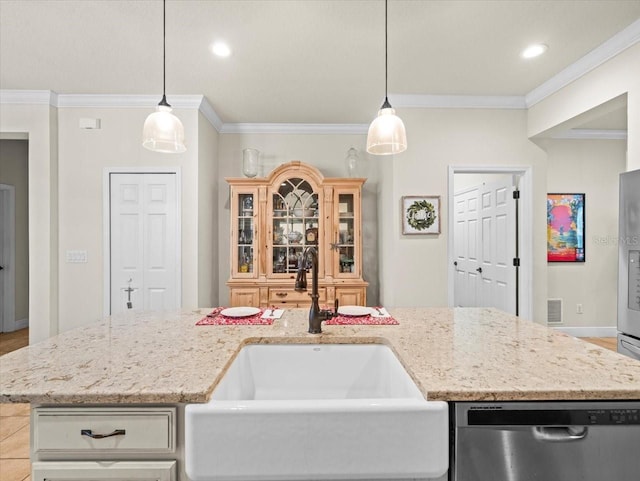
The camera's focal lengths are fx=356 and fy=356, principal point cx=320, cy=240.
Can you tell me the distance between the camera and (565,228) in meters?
4.40

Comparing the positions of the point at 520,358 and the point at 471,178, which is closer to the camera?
the point at 520,358

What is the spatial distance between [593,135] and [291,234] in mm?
3930

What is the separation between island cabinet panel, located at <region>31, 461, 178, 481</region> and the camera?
984 mm

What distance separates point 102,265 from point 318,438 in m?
3.32

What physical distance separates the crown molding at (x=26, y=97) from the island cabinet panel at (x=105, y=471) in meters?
3.55

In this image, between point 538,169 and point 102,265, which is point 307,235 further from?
point 538,169

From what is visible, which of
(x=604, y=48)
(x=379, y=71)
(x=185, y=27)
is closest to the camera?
(x=185, y=27)

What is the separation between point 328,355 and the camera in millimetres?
1493

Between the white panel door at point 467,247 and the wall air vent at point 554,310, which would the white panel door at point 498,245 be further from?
the wall air vent at point 554,310

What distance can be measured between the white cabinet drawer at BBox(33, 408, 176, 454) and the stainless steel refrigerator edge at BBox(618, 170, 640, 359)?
2.45 metres

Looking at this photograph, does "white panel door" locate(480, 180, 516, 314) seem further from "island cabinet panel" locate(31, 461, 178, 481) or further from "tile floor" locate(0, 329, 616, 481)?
"tile floor" locate(0, 329, 616, 481)

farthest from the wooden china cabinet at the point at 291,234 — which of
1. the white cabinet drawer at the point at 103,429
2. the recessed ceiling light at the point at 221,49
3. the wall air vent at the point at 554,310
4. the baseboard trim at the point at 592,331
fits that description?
the white cabinet drawer at the point at 103,429

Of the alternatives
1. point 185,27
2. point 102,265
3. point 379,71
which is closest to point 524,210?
point 379,71

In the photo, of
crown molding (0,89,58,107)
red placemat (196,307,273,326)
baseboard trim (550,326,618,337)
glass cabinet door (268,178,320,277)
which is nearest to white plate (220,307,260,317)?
red placemat (196,307,273,326)
